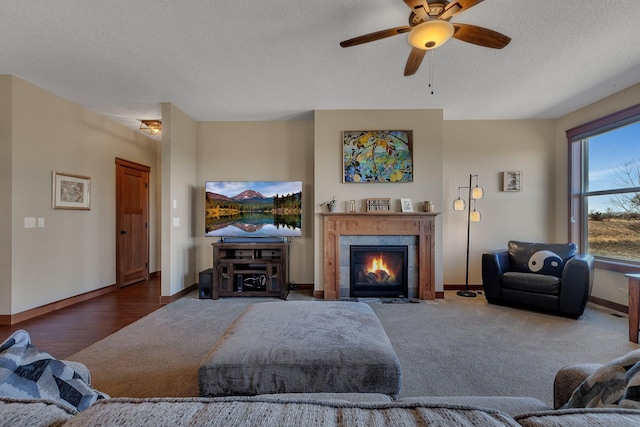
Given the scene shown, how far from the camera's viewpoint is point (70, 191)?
12.0 feet

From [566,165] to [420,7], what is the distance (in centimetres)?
392

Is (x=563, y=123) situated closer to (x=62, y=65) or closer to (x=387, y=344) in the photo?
(x=387, y=344)

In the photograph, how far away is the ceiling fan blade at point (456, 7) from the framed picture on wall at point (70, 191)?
4.56 m

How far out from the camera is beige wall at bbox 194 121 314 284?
446 cm

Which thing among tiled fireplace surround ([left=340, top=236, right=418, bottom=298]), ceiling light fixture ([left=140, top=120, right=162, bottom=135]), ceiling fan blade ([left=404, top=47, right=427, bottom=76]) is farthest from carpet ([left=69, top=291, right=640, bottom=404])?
ceiling light fixture ([left=140, top=120, right=162, bottom=135])

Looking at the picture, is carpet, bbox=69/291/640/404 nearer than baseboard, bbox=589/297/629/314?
Yes

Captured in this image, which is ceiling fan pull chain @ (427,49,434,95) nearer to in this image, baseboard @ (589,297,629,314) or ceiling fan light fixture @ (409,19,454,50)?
ceiling fan light fixture @ (409,19,454,50)

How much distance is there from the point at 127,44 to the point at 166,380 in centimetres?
287

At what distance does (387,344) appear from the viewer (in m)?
1.57

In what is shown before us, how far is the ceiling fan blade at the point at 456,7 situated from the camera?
1730 mm

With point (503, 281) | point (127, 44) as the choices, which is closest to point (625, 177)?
point (503, 281)

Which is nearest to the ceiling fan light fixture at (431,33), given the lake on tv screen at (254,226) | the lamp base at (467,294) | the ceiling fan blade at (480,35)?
the ceiling fan blade at (480,35)

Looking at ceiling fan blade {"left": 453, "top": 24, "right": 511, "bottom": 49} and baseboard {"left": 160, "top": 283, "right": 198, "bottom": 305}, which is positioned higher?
ceiling fan blade {"left": 453, "top": 24, "right": 511, "bottom": 49}

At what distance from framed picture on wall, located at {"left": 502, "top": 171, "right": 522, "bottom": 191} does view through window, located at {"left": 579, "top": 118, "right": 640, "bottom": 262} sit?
0.77 meters
